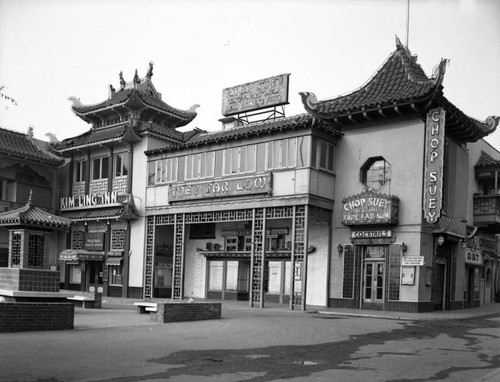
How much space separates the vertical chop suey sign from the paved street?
21.6 feet

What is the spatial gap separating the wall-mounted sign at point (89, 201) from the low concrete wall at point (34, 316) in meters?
18.9

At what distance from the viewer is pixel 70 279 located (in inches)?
1426

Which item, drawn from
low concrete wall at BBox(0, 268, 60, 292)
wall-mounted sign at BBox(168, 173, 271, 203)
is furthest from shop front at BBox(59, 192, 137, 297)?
low concrete wall at BBox(0, 268, 60, 292)

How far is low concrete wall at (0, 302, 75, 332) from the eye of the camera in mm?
13195

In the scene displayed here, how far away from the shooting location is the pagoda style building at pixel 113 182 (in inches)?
1281

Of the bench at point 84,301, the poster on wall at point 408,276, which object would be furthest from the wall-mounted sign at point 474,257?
the bench at point 84,301

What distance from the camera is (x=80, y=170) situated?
121ft

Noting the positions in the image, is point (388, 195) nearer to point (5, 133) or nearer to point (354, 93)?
point (354, 93)

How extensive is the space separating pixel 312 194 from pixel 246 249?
6.76 meters

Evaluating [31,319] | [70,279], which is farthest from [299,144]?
[70,279]

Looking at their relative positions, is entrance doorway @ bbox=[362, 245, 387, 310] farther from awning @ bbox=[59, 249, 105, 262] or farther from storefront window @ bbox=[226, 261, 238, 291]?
awning @ bbox=[59, 249, 105, 262]

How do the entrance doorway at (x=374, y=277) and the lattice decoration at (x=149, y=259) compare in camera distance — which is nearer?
the entrance doorway at (x=374, y=277)

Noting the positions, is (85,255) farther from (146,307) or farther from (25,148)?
(146,307)

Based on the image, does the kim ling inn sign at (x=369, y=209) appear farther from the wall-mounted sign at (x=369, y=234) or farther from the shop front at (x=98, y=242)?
the shop front at (x=98, y=242)
